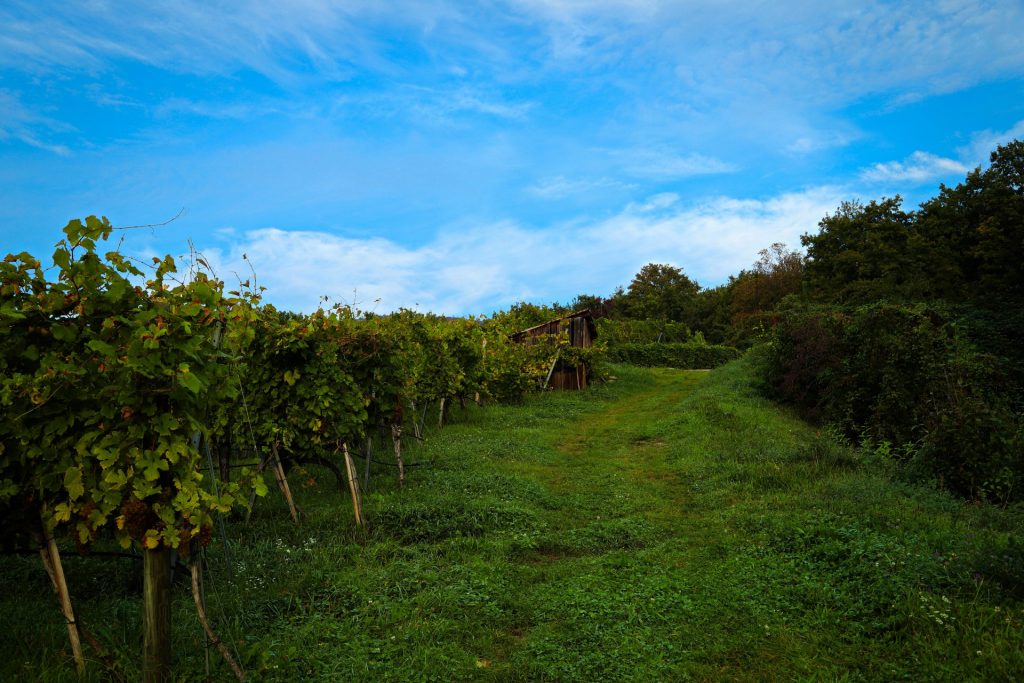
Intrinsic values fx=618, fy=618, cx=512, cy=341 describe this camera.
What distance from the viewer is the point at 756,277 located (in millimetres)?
60281

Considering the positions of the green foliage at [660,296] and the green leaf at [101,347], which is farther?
the green foliage at [660,296]

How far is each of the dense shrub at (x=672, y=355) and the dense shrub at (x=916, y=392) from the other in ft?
75.1

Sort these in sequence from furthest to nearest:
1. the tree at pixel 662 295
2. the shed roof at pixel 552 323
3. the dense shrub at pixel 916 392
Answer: the tree at pixel 662 295, the shed roof at pixel 552 323, the dense shrub at pixel 916 392

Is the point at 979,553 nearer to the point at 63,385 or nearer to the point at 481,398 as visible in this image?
the point at 63,385

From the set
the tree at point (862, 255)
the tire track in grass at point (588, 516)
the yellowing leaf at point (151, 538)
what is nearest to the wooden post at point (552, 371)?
the tire track in grass at point (588, 516)

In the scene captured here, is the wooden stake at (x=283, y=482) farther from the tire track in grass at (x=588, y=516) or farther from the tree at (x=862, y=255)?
the tree at (x=862, y=255)

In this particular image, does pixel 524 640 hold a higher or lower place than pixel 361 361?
lower

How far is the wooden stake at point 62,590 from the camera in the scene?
4449 millimetres

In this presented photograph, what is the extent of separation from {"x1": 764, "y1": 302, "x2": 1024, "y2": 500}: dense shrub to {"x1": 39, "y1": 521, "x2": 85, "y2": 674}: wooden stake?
446 inches

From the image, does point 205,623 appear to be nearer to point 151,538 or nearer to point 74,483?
point 151,538

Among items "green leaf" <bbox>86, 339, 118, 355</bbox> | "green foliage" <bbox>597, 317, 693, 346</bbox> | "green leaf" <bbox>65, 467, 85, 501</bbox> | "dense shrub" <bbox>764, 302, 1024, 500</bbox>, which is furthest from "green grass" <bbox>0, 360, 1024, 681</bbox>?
"green foliage" <bbox>597, 317, 693, 346</bbox>

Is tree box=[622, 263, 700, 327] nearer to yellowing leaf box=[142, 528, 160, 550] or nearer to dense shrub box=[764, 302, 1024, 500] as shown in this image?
dense shrub box=[764, 302, 1024, 500]

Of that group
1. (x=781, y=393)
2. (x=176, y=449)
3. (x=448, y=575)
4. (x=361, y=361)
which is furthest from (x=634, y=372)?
(x=176, y=449)

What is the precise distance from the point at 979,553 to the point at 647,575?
10.5ft
